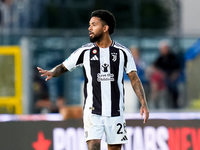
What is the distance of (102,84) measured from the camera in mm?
6305

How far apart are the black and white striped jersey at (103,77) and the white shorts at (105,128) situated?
0.06 metres

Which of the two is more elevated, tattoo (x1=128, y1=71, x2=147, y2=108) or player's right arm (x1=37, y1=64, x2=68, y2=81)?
player's right arm (x1=37, y1=64, x2=68, y2=81)

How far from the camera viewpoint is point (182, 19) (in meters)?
14.9

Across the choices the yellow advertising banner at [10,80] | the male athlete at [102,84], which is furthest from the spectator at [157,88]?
the male athlete at [102,84]

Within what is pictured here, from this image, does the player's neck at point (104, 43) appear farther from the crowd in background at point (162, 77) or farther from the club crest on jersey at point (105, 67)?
the crowd in background at point (162, 77)

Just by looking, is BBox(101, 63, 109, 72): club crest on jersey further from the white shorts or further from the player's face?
the white shorts

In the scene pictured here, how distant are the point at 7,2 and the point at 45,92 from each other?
2645 millimetres

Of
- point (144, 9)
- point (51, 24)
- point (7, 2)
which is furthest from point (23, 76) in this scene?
point (144, 9)

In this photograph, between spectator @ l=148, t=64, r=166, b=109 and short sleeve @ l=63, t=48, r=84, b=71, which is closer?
short sleeve @ l=63, t=48, r=84, b=71

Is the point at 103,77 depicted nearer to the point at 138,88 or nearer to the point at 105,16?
the point at 138,88

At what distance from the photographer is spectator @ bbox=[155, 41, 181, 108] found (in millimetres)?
12156

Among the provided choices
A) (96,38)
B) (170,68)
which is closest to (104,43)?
(96,38)

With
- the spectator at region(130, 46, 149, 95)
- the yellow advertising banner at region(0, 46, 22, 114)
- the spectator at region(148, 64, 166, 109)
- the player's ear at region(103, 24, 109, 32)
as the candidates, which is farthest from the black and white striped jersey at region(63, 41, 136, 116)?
the yellow advertising banner at region(0, 46, 22, 114)

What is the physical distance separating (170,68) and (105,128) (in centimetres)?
610
